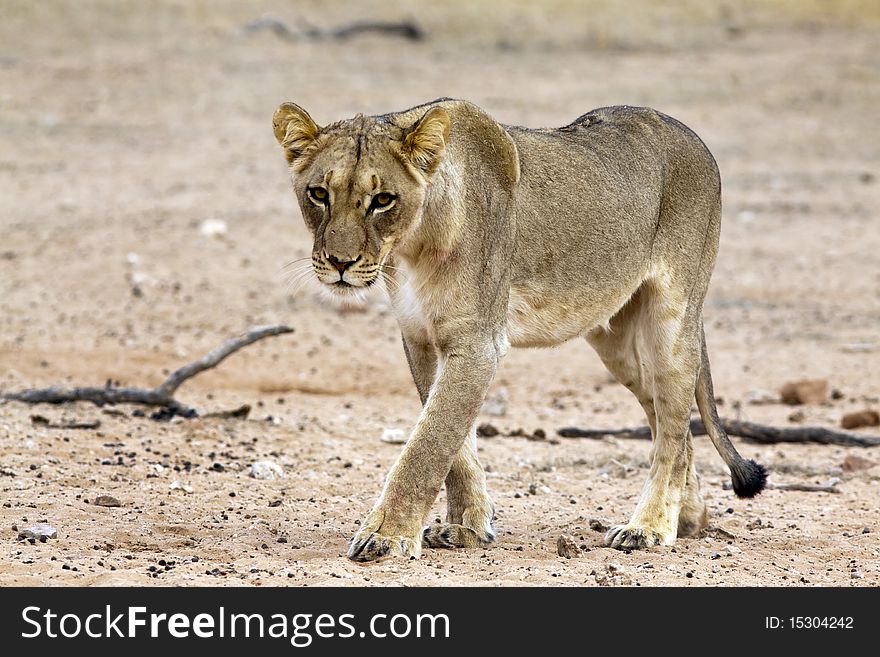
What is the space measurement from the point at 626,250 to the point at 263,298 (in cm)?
578

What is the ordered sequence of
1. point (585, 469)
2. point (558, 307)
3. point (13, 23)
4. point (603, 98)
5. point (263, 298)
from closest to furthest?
point (558, 307) → point (585, 469) → point (263, 298) → point (603, 98) → point (13, 23)

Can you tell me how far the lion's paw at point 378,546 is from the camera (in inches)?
207

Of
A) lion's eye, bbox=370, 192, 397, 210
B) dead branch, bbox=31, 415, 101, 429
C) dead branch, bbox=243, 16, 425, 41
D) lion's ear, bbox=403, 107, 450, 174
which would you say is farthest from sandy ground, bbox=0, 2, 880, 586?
lion's ear, bbox=403, 107, 450, 174

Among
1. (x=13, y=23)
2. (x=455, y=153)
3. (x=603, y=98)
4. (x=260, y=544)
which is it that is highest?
(x=13, y=23)

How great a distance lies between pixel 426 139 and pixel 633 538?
6.15ft

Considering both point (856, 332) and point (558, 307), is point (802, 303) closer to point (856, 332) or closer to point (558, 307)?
point (856, 332)

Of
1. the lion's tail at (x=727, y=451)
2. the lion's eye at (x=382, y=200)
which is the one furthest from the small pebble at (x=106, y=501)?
the lion's tail at (x=727, y=451)

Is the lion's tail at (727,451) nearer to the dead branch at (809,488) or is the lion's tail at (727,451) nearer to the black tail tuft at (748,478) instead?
the black tail tuft at (748,478)

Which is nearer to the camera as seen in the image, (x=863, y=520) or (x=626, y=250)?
(x=626, y=250)

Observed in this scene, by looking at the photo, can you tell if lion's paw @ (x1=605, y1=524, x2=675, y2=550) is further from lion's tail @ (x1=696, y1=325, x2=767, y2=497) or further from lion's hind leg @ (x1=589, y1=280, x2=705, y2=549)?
lion's tail @ (x1=696, y1=325, x2=767, y2=497)

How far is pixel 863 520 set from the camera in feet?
22.0

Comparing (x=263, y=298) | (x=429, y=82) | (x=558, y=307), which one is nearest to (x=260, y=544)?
(x=558, y=307)

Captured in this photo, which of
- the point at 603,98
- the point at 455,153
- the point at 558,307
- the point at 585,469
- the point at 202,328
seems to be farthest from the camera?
the point at 603,98

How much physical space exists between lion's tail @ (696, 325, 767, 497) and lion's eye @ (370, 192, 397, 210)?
200 cm
